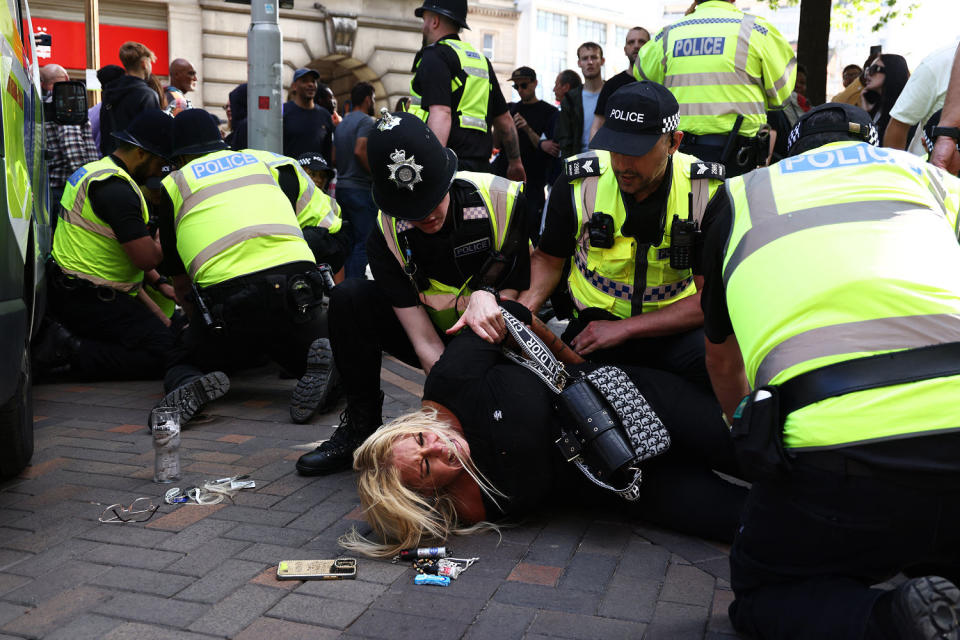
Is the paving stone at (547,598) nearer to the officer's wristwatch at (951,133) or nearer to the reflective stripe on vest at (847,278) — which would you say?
the reflective stripe on vest at (847,278)

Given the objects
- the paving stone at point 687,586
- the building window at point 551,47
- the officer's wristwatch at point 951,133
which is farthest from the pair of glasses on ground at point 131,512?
the building window at point 551,47

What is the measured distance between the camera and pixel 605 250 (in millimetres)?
3711

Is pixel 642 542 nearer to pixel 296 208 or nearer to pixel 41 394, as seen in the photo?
pixel 296 208

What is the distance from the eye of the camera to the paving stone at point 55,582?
107 inches

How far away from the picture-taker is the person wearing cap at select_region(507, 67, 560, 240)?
855cm

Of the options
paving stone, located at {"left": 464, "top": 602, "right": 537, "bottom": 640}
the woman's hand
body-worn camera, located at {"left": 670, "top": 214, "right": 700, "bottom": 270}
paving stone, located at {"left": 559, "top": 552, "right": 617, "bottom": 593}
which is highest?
body-worn camera, located at {"left": 670, "top": 214, "right": 700, "bottom": 270}

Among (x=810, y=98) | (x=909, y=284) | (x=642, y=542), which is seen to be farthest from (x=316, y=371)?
(x=810, y=98)

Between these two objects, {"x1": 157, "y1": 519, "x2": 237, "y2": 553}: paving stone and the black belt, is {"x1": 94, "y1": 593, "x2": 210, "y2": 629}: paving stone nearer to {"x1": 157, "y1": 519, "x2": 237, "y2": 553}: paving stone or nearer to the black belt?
{"x1": 157, "y1": 519, "x2": 237, "y2": 553}: paving stone

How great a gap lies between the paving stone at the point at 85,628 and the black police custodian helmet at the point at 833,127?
229 centimetres

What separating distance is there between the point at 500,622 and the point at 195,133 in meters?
3.52

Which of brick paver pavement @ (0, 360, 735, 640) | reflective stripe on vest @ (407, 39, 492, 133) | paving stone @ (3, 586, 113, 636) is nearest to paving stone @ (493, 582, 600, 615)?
brick paver pavement @ (0, 360, 735, 640)

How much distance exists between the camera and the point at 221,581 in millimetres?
2824

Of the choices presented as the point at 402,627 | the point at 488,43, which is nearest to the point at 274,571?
the point at 402,627

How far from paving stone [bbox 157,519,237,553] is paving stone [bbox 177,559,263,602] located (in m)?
0.20
